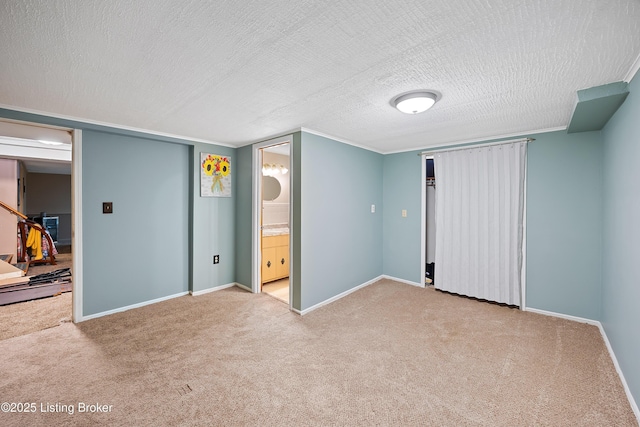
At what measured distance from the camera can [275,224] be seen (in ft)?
16.8

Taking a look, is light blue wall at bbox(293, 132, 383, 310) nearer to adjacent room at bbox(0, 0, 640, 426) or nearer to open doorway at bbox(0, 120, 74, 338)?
adjacent room at bbox(0, 0, 640, 426)

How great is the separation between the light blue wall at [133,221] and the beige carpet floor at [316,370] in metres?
0.38

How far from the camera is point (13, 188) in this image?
562 centimetres

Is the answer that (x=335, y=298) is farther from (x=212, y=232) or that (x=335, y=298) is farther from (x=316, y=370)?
(x=212, y=232)

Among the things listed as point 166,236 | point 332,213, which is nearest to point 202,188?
point 166,236

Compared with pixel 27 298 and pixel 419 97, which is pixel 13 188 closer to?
pixel 27 298

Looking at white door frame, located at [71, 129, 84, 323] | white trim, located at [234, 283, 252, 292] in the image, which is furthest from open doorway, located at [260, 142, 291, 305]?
white door frame, located at [71, 129, 84, 323]

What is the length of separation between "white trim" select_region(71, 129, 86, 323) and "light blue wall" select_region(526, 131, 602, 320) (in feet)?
16.9

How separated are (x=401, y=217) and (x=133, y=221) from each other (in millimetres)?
3779

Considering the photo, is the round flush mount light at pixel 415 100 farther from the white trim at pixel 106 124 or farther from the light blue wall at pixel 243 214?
the white trim at pixel 106 124

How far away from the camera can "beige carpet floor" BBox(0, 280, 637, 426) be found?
5.57 ft

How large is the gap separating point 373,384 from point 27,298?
15.2 ft

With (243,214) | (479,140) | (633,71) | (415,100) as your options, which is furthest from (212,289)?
(633,71)

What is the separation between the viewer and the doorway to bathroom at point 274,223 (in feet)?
12.8
